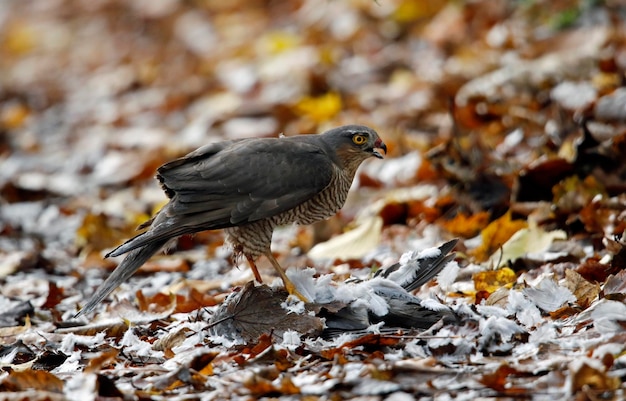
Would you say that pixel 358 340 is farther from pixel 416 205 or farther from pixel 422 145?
pixel 422 145

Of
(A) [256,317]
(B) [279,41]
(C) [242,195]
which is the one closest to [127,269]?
(C) [242,195]

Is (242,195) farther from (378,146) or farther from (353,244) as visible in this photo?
(353,244)

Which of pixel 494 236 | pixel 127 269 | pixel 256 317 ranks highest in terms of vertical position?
pixel 127 269

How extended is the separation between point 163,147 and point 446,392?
6.27 metres

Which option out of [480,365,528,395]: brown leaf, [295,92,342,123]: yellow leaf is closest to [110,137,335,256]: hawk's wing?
[480,365,528,395]: brown leaf

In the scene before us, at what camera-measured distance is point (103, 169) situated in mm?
8977

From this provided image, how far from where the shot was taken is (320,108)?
28.6ft

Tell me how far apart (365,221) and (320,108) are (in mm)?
2860

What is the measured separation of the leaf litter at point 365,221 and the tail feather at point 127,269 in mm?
202

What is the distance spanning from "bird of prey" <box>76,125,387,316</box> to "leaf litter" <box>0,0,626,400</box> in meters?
0.35

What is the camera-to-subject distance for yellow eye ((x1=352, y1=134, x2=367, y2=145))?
16.4 ft

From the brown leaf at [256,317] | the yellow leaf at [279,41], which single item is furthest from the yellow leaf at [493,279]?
the yellow leaf at [279,41]

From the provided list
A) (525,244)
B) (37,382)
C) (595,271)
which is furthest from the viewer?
(525,244)

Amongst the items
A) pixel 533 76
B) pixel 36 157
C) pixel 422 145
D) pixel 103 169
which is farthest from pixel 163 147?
pixel 533 76
